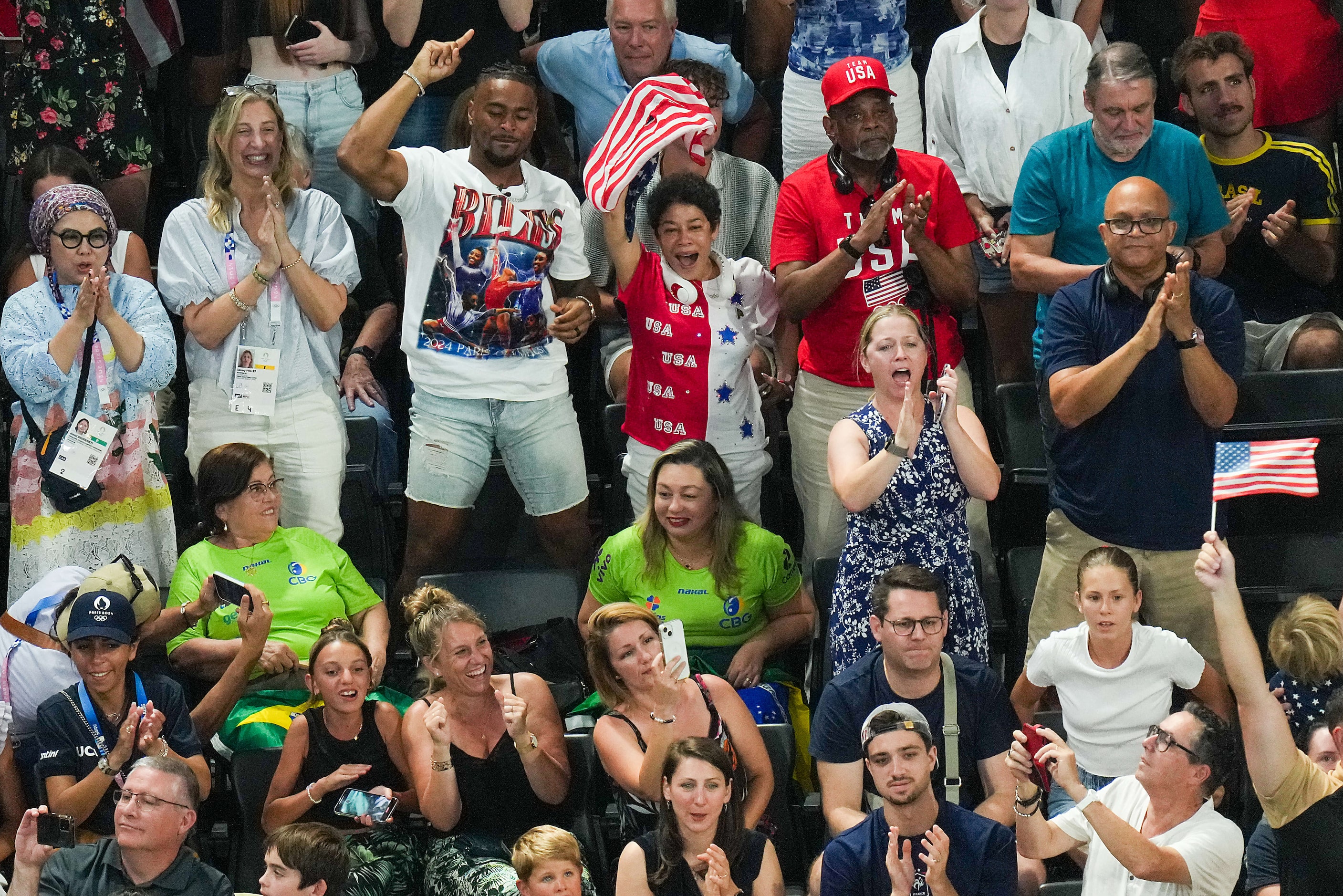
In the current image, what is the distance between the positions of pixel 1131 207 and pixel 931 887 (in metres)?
1.85

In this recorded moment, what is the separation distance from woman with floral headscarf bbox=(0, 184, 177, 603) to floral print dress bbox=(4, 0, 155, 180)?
2.25 feet

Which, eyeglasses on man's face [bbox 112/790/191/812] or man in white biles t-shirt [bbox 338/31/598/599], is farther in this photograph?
man in white biles t-shirt [bbox 338/31/598/599]

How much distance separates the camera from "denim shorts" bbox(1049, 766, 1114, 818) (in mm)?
4531

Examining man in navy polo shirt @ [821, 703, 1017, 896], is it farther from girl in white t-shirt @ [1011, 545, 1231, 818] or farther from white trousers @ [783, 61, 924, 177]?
white trousers @ [783, 61, 924, 177]

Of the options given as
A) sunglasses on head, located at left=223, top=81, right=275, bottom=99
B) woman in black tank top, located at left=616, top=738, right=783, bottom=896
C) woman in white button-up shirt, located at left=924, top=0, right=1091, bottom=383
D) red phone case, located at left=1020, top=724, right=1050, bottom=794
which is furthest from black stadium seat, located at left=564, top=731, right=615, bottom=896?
sunglasses on head, located at left=223, top=81, right=275, bottom=99

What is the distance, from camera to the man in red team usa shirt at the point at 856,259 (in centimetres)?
526

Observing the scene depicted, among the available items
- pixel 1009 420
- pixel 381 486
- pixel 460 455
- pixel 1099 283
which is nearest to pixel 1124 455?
pixel 1099 283

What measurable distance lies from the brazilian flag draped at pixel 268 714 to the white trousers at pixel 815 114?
93.1 inches

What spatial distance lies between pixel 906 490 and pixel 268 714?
1793 millimetres

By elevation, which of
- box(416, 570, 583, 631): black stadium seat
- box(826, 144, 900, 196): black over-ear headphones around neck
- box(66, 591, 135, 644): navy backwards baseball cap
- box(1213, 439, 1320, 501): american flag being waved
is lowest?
box(416, 570, 583, 631): black stadium seat

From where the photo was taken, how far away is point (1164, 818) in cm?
409

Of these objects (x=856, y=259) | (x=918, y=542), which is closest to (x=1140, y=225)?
(x=856, y=259)

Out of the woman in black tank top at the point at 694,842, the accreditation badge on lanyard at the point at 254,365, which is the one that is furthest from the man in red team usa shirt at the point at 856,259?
the accreditation badge on lanyard at the point at 254,365

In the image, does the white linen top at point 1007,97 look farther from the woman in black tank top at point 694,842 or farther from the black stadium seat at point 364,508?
the woman in black tank top at point 694,842
